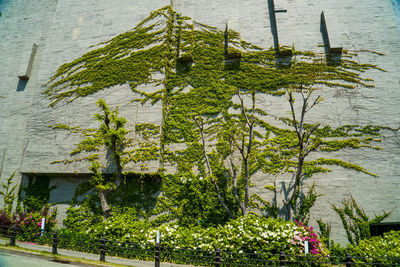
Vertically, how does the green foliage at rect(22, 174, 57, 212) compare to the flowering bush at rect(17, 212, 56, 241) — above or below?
above

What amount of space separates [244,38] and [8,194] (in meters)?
14.9

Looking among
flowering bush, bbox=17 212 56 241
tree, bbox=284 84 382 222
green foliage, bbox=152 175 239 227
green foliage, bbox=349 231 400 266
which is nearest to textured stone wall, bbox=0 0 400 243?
tree, bbox=284 84 382 222

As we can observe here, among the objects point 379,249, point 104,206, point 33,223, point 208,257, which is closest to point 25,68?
point 33,223

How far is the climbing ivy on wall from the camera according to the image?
420 inches

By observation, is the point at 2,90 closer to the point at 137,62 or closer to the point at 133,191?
the point at 137,62

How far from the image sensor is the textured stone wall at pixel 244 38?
1017cm

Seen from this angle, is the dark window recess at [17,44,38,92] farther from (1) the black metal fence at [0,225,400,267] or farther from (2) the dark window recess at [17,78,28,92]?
(1) the black metal fence at [0,225,400,267]

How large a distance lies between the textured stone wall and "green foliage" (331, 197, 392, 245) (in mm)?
259

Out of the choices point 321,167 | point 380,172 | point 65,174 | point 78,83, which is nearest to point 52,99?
point 78,83

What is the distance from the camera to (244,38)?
13.1 metres

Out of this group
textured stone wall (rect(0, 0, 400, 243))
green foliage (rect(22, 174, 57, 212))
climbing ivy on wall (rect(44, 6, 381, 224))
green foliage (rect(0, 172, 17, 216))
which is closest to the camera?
textured stone wall (rect(0, 0, 400, 243))

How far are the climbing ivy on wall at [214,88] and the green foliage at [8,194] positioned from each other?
4.99m

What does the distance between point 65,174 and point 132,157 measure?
3.81 metres

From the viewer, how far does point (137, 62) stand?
41.8ft
